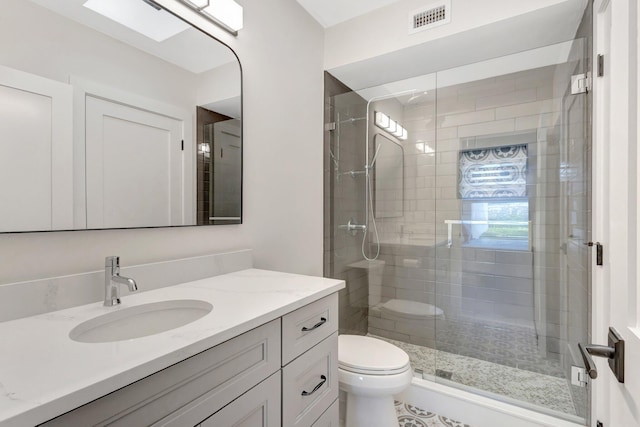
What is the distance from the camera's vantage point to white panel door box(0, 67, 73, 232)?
865 mm

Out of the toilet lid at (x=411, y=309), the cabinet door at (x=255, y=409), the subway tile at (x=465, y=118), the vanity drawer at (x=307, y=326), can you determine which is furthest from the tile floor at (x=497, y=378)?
the subway tile at (x=465, y=118)

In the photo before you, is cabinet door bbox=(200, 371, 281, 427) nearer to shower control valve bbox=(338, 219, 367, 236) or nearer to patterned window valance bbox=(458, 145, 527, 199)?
shower control valve bbox=(338, 219, 367, 236)

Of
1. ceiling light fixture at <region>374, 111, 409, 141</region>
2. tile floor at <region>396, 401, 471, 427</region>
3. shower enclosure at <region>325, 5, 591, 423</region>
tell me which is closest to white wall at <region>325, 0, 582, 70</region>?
shower enclosure at <region>325, 5, 591, 423</region>

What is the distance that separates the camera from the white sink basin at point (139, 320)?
0.89m

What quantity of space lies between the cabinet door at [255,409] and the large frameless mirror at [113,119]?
73cm

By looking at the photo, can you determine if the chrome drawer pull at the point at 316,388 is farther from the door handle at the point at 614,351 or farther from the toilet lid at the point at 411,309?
the toilet lid at the point at 411,309

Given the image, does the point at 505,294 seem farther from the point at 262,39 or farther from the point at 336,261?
the point at 262,39

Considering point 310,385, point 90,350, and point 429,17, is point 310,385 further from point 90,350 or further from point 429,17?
point 429,17

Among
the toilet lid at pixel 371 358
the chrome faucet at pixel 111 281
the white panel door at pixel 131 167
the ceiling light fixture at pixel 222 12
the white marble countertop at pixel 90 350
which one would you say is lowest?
the toilet lid at pixel 371 358

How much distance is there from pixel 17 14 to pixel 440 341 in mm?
2791

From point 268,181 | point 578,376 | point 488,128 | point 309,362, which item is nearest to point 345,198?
point 268,181

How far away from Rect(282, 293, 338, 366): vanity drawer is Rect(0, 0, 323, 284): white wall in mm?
597

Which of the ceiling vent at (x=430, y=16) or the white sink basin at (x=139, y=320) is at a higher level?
the ceiling vent at (x=430, y=16)

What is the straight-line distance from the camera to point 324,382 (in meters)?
→ 1.20
